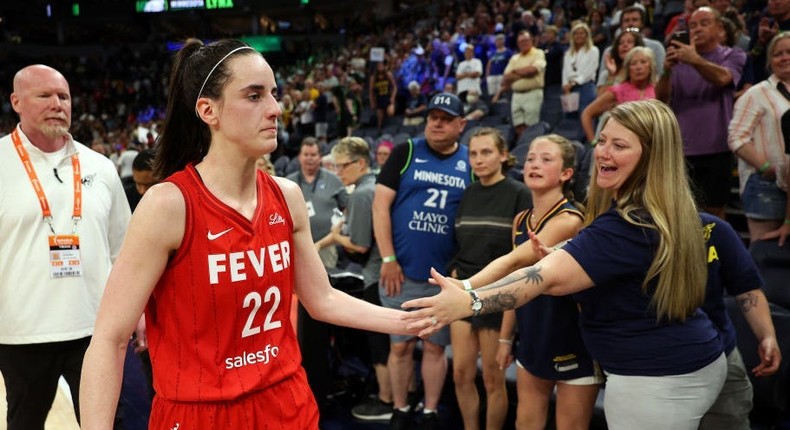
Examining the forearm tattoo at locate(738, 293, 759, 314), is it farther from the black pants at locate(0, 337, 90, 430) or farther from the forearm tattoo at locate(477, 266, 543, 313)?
the black pants at locate(0, 337, 90, 430)

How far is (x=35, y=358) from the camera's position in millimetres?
2639

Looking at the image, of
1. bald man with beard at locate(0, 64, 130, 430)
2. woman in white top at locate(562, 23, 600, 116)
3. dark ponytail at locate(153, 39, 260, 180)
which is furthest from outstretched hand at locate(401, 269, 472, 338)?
woman in white top at locate(562, 23, 600, 116)

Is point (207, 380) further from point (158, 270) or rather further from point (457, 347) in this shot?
point (457, 347)

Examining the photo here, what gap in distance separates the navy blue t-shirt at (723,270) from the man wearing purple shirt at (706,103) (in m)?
1.69

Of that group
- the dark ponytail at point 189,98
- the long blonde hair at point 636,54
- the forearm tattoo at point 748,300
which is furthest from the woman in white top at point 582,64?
the dark ponytail at point 189,98

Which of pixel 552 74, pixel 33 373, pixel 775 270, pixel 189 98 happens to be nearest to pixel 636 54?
pixel 775 270

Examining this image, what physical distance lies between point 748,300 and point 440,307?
1171mm

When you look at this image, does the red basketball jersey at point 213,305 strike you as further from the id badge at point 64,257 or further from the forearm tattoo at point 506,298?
the id badge at point 64,257

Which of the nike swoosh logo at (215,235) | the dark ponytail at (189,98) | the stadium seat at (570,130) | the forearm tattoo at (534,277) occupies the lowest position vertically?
the forearm tattoo at (534,277)

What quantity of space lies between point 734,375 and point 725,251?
0.45 metres

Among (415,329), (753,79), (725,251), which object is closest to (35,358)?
(415,329)

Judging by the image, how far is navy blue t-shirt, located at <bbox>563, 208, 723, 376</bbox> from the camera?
6.53ft

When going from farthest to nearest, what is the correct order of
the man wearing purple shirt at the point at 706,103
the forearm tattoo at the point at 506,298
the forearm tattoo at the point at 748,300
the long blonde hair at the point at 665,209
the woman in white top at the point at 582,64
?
1. the woman in white top at the point at 582,64
2. the man wearing purple shirt at the point at 706,103
3. the forearm tattoo at the point at 748,300
4. the forearm tattoo at the point at 506,298
5. the long blonde hair at the point at 665,209

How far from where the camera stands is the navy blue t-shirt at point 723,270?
2.24 metres
